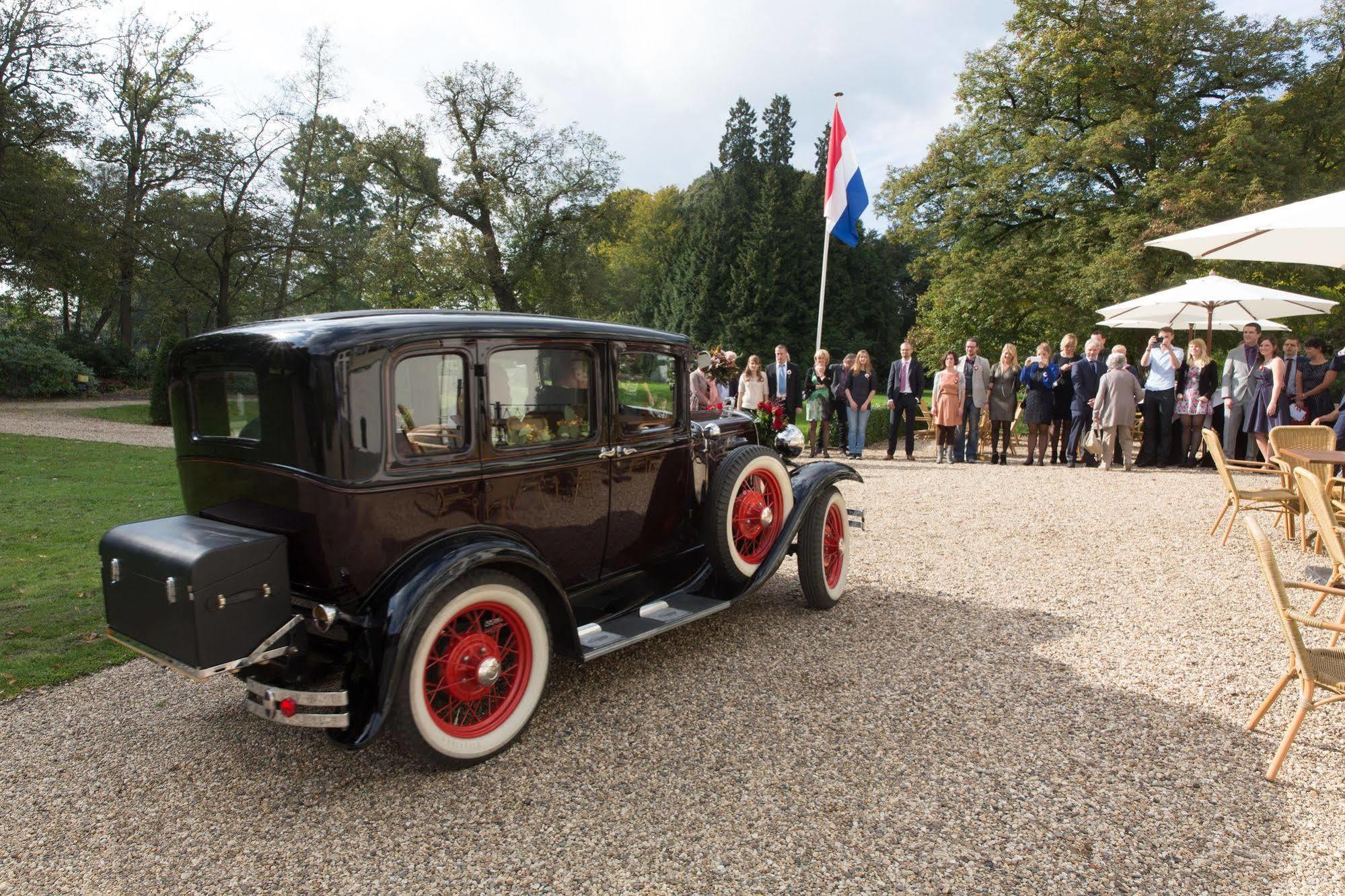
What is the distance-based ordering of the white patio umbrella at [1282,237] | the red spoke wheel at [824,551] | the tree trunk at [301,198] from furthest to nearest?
the tree trunk at [301,198] < the red spoke wheel at [824,551] < the white patio umbrella at [1282,237]

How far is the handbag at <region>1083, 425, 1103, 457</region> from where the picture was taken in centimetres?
1176

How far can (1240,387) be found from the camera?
11125 mm

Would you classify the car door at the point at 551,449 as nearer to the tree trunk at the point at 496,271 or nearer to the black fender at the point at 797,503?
the black fender at the point at 797,503

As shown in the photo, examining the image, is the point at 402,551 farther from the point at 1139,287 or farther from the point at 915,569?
the point at 1139,287

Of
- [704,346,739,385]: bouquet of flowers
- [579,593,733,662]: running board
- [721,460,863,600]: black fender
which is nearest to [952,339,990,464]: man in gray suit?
[704,346,739,385]: bouquet of flowers

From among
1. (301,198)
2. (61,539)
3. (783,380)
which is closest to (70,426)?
(61,539)

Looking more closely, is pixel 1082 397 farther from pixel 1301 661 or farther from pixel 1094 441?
pixel 1301 661

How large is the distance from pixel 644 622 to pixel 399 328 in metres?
2.01

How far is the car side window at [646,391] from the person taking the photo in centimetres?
420

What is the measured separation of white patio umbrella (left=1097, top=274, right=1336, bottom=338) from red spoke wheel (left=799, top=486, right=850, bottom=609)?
8107 millimetres

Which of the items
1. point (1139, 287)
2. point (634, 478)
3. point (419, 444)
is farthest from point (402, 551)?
point (1139, 287)

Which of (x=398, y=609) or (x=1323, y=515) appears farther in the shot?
(x=1323, y=515)

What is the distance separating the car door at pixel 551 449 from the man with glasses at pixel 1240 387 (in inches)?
425

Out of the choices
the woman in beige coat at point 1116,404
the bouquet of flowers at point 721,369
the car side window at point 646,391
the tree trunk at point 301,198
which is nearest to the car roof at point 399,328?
the car side window at point 646,391
